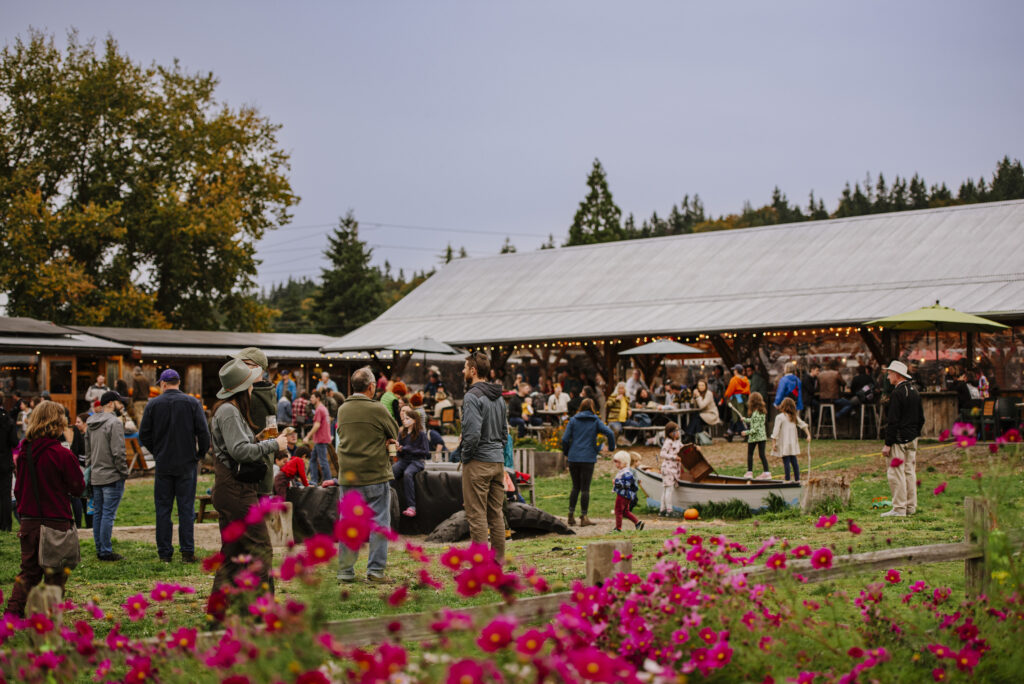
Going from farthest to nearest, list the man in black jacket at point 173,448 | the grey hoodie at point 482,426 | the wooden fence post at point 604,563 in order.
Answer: the man in black jacket at point 173,448, the grey hoodie at point 482,426, the wooden fence post at point 604,563

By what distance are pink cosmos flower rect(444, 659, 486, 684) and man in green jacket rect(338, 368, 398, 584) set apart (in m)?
5.04

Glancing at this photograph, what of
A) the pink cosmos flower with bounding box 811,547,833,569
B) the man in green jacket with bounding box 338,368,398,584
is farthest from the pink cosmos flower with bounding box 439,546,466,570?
the man in green jacket with bounding box 338,368,398,584

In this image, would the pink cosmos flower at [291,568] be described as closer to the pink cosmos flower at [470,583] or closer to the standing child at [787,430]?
the pink cosmos flower at [470,583]

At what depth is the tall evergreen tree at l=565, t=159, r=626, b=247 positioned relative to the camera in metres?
62.6

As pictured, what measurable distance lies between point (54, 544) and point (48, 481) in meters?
0.40

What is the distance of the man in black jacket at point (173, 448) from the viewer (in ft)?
29.2

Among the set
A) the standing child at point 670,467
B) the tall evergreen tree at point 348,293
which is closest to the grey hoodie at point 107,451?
the standing child at point 670,467

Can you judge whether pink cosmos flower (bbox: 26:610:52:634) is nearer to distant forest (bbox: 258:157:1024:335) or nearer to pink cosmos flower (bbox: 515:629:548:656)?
pink cosmos flower (bbox: 515:629:548:656)

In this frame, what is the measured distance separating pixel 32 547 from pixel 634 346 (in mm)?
18257

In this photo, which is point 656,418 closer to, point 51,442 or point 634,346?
point 634,346

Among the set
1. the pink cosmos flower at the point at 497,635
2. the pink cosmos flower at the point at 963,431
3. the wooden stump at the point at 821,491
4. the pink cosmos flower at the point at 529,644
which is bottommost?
the wooden stump at the point at 821,491

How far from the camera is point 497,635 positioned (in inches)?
109

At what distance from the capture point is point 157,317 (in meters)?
36.0

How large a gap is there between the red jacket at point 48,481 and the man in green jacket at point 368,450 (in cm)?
193
